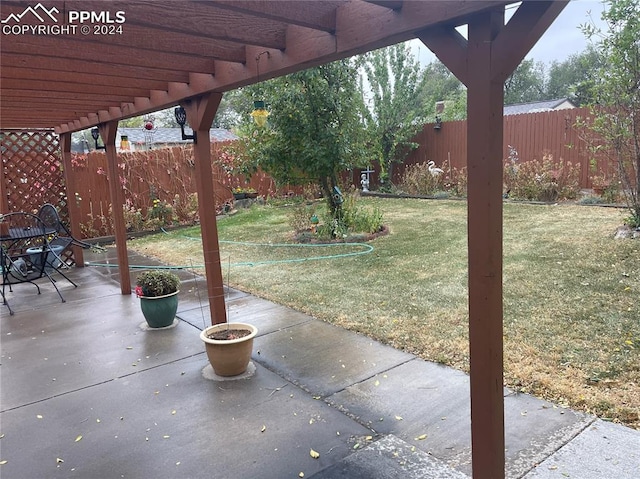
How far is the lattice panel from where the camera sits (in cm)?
601

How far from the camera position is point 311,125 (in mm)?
6488

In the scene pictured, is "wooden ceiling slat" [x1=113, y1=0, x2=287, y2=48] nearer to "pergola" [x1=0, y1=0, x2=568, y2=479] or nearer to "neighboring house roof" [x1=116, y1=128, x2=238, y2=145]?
"pergola" [x1=0, y1=0, x2=568, y2=479]

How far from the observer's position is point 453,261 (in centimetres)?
519

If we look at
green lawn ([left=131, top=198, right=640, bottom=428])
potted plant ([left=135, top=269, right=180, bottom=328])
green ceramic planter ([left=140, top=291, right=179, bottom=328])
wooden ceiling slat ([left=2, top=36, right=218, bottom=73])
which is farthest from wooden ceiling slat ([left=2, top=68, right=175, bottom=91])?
green lawn ([left=131, top=198, right=640, bottom=428])

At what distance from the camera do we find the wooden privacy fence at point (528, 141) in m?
9.48

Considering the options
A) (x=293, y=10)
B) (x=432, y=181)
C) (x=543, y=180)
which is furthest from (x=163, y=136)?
(x=293, y=10)

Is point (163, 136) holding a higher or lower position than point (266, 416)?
higher

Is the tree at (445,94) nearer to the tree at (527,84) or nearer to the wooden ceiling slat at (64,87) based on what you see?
the wooden ceiling slat at (64,87)

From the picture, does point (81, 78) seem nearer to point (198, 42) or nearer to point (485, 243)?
point (198, 42)

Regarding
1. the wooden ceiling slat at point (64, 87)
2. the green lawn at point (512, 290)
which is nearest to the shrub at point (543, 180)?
the green lawn at point (512, 290)

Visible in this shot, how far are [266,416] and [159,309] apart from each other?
1.68 meters

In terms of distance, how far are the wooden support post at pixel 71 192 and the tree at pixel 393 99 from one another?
7612 millimetres

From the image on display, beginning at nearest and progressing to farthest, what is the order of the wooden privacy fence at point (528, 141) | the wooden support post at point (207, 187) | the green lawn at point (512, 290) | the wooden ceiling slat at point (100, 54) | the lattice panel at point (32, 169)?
the wooden ceiling slat at point (100, 54) → the green lawn at point (512, 290) → the wooden support post at point (207, 187) → the lattice panel at point (32, 169) → the wooden privacy fence at point (528, 141)

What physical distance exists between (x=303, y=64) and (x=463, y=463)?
1.94 m
